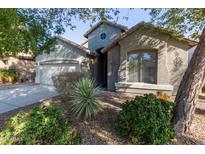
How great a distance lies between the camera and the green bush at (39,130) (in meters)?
4.53

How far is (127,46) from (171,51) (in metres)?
2.71

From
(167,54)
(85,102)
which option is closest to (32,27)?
(85,102)

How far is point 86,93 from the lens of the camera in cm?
620

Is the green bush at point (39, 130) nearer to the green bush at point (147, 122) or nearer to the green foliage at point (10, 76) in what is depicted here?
the green bush at point (147, 122)

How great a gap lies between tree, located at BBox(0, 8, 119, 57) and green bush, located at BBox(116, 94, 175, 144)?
3518 mm

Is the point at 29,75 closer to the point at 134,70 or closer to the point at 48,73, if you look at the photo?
the point at 48,73

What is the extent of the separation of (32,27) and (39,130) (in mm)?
3403

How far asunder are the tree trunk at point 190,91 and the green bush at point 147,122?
0.93ft

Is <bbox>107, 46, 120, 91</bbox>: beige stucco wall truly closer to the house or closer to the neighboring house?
the house

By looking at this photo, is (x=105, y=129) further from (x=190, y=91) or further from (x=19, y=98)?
(x=19, y=98)

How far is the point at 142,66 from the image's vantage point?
1145 centimetres

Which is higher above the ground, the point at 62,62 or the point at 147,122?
the point at 62,62

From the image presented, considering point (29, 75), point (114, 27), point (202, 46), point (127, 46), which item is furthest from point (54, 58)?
point (202, 46)

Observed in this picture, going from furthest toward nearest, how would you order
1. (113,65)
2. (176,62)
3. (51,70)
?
(51,70) → (113,65) → (176,62)
